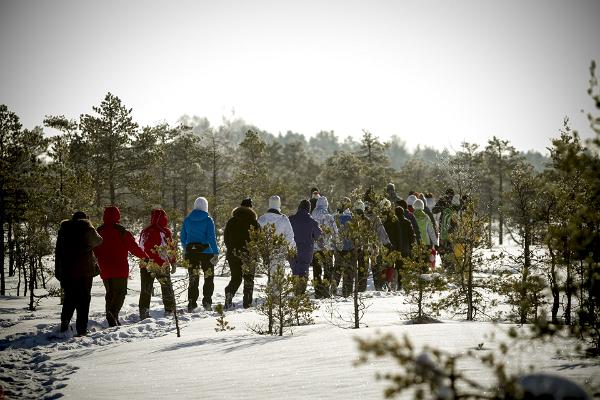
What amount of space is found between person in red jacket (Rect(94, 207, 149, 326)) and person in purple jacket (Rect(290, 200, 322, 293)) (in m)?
3.63

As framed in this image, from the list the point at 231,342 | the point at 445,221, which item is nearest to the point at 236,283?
the point at 231,342

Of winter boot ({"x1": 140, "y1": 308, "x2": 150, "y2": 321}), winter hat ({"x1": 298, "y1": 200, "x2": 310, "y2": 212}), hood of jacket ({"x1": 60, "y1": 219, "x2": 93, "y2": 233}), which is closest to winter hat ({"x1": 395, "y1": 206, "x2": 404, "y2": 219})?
winter hat ({"x1": 298, "y1": 200, "x2": 310, "y2": 212})

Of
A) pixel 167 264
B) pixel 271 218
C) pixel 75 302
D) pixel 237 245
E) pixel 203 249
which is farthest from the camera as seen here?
pixel 271 218

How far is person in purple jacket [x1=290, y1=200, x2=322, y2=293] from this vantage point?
10.7 m

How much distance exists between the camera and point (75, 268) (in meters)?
7.74

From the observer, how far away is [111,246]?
8461 mm

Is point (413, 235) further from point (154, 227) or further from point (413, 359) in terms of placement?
point (413, 359)

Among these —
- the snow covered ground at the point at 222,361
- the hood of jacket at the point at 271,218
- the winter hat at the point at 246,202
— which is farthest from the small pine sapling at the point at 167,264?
the hood of jacket at the point at 271,218

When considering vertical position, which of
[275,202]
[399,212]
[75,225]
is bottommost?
[75,225]

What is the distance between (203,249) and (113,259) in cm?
175

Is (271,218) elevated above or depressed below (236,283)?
above

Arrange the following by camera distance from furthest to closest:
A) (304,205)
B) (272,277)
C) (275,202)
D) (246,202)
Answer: (304,205) → (275,202) → (246,202) → (272,277)

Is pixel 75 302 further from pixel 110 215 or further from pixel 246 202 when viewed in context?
pixel 246 202

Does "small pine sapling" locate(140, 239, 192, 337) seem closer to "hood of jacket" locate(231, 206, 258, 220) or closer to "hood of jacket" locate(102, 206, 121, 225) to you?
"hood of jacket" locate(102, 206, 121, 225)
